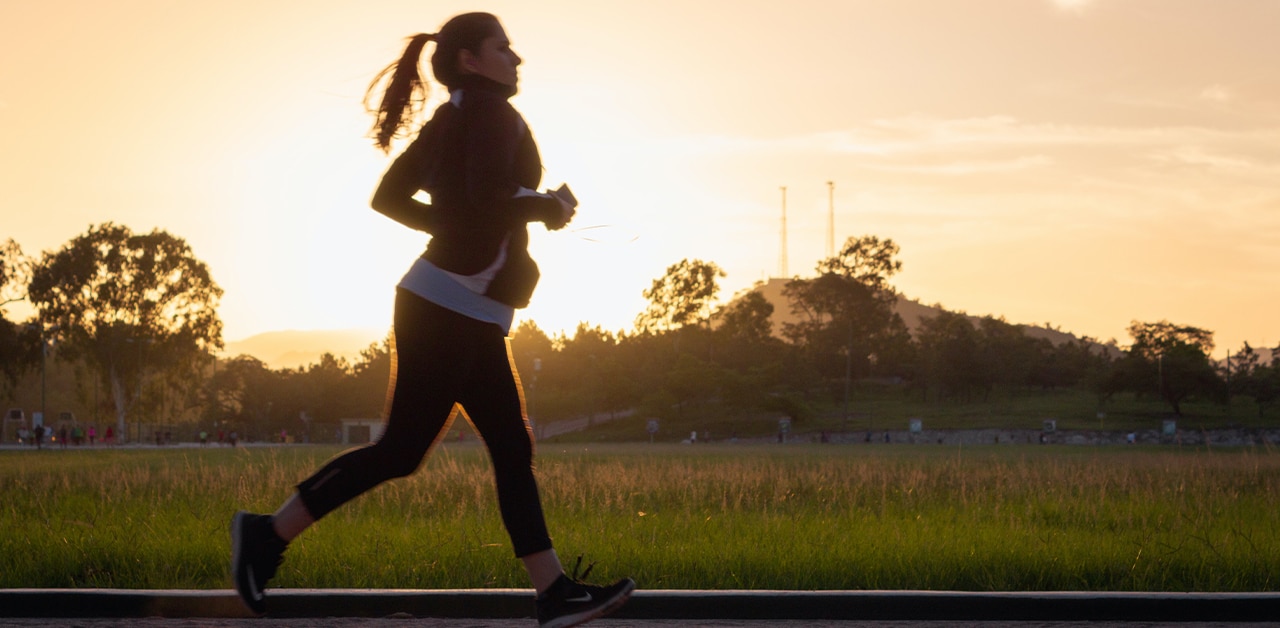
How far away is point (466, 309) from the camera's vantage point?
334cm

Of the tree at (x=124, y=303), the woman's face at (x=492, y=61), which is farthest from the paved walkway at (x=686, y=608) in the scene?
the tree at (x=124, y=303)

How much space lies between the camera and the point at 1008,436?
74812 millimetres

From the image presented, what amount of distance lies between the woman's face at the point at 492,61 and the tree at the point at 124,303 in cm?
6731

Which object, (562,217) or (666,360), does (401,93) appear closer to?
(562,217)

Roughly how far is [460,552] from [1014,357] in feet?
313

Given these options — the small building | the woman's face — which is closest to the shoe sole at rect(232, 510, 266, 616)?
the woman's face

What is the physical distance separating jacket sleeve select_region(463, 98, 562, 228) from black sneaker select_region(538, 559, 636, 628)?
3.39 feet

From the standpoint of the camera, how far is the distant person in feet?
11.0

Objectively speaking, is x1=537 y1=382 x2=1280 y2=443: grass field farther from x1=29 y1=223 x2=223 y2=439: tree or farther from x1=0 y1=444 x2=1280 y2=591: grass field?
x1=0 y1=444 x2=1280 y2=591: grass field

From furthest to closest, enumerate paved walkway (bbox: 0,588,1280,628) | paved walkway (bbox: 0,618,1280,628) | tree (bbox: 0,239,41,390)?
tree (bbox: 0,239,41,390) → paved walkway (bbox: 0,588,1280,628) → paved walkway (bbox: 0,618,1280,628)

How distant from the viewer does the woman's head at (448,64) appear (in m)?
3.54

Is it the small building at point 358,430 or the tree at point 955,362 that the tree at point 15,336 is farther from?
the tree at point 955,362

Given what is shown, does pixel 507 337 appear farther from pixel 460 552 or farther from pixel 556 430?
pixel 556 430

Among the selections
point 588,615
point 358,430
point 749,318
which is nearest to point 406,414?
point 588,615
